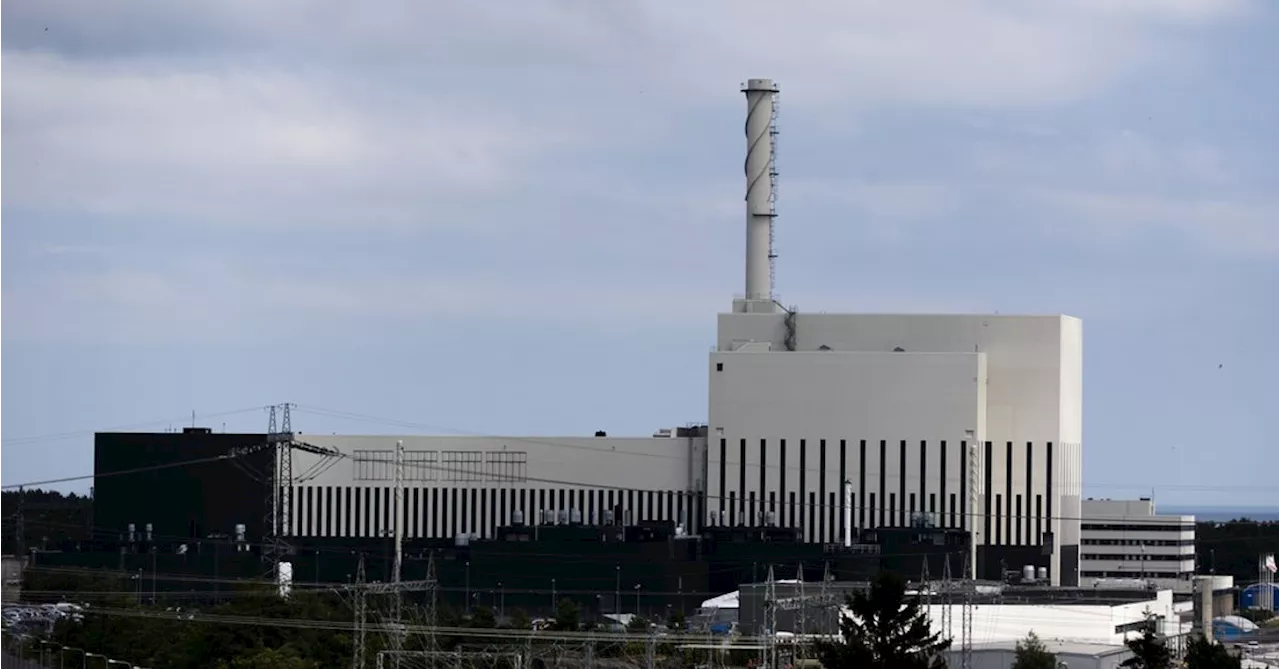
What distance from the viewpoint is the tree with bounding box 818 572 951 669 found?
74938 mm

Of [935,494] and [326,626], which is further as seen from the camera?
[935,494]

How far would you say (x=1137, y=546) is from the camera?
180250 mm

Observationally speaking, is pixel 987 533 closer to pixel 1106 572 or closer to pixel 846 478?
pixel 846 478

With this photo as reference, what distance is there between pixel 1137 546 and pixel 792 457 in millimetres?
41289

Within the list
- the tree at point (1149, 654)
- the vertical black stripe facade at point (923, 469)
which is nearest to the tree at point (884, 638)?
the tree at point (1149, 654)

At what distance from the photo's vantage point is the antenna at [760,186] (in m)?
152

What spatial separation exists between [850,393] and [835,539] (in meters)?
9.09

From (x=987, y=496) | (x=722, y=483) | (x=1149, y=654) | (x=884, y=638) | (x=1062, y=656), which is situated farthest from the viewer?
(x=722, y=483)

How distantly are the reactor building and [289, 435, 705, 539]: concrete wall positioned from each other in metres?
0.13

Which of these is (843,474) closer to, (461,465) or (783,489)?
(783,489)

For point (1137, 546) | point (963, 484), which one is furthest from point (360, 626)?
point (1137, 546)

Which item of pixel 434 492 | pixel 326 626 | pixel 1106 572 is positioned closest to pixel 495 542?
pixel 434 492

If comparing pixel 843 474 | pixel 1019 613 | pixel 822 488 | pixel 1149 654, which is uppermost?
pixel 843 474

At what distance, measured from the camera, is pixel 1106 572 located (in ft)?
588
